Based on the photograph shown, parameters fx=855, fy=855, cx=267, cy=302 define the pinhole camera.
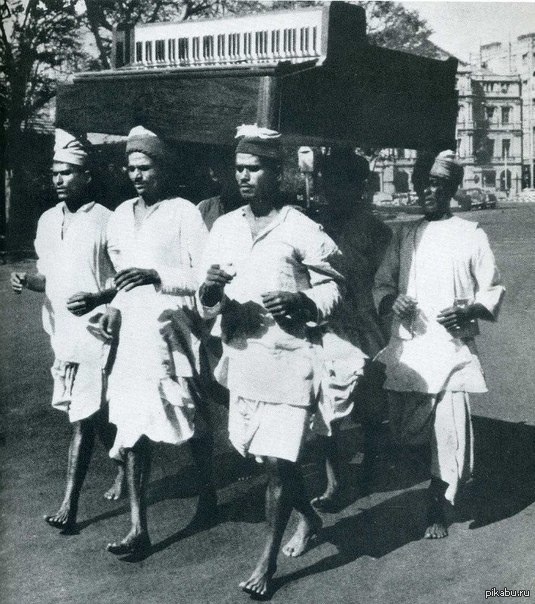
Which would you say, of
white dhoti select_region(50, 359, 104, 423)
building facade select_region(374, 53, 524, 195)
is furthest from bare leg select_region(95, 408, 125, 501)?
building facade select_region(374, 53, 524, 195)

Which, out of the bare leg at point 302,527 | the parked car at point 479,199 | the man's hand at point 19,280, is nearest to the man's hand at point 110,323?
the man's hand at point 19,280

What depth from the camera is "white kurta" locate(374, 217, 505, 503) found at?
3.63 m

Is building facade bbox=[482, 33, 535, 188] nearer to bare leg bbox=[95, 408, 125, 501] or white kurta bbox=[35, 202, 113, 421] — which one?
white kurta bbox=[35, 202, 113, 421]

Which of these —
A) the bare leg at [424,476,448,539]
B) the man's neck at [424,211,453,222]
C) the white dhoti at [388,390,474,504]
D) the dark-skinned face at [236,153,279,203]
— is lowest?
the bare leg at [424,476,448,539]

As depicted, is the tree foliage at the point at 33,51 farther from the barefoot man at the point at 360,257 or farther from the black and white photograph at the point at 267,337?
the barefoot man at the point at 360,257

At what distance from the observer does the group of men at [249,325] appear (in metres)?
3.22

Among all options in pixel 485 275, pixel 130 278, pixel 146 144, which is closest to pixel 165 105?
pixel 146 144

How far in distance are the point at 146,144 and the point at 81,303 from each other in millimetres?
706

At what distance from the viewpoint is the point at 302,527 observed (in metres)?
3.55

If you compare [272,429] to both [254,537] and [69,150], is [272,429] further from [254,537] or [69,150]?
[69,150]

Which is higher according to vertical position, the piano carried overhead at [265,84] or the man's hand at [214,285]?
the piano carried overhead at [265,84]

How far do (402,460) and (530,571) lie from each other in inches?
61.1

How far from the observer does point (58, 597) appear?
10.3 feet

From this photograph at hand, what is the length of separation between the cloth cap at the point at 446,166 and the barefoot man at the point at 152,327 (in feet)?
3.47
